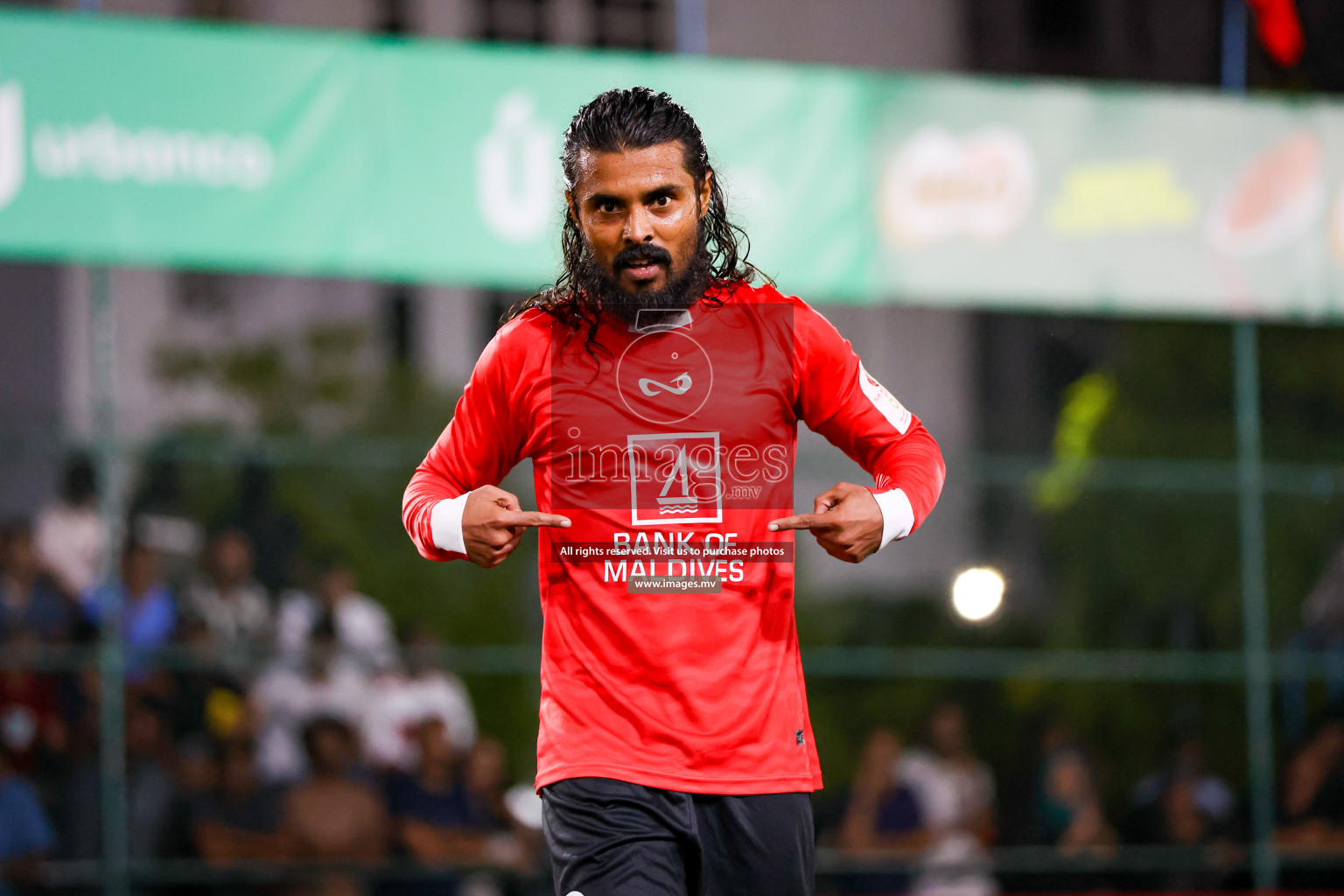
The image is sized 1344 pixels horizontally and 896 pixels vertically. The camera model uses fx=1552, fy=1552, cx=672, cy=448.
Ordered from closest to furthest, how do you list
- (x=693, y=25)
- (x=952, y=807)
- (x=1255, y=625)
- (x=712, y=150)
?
1. (x=712, y=150)
2. (x=952, y=807)
3. (x=1255, y=625)
4. (x=693, y=25)

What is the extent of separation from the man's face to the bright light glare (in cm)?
90

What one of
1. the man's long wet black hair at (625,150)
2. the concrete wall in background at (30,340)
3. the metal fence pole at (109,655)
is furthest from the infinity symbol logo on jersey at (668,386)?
the concrete wall in background at (30,340)

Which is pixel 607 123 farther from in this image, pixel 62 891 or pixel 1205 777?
pixel 1205 777

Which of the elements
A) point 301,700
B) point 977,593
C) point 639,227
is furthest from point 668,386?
point 301,700

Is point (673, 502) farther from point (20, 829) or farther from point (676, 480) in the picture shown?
point (20, 829)

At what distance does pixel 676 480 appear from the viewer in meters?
2.80

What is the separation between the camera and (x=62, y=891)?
271 inches

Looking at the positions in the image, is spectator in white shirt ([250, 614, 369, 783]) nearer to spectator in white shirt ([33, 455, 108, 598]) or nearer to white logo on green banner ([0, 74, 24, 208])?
spectator in white shirt ([33, 455, 108, 598])

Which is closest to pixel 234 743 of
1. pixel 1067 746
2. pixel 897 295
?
pixel 897 295

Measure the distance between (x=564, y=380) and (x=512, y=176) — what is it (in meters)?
4.27

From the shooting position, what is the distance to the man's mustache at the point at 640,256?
110 inches

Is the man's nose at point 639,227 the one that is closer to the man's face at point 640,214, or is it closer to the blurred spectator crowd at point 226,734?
the man's face at point 640,214

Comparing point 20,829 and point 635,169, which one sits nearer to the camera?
point 635,169

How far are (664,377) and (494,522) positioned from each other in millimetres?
446
